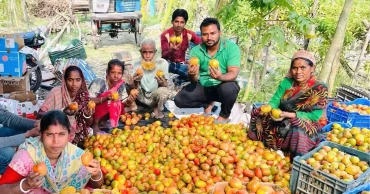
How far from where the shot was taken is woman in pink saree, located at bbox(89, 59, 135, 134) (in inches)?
155

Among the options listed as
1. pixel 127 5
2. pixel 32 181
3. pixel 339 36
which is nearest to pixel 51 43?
pixel 127 5

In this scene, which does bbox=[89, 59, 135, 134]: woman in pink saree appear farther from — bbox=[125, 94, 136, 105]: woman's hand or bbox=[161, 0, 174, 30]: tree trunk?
bbox=[161, 0, 174, 30]: tree trunk

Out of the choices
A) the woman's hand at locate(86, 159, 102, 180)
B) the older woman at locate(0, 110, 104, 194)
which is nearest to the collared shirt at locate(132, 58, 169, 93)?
the older woman at locate(0, 110, 104, 194)

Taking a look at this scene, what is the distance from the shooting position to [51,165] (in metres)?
2.48

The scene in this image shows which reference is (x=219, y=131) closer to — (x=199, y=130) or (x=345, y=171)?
(x=199, y=130)

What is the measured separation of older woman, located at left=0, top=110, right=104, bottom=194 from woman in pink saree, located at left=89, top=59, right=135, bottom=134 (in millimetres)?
1339

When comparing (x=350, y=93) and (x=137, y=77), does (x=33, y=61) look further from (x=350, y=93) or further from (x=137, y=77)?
(x=350, y=93)

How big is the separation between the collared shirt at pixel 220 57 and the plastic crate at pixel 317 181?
1608 mm

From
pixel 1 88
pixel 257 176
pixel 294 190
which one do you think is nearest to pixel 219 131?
pixel 257 176

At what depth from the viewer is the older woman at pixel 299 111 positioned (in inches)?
130

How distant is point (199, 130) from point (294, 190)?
1269 mm

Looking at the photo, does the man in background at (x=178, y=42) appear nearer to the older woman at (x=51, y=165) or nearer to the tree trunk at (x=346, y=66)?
the older woman at (x=51, y=165)

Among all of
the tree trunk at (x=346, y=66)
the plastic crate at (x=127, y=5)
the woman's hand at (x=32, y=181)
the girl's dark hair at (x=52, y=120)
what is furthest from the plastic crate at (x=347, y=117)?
the plastic crate at (x=127, y=5)

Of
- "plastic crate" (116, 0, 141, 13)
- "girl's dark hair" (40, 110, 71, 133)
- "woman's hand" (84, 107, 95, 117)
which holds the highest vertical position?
"plastic crate" (116, 0, 141, 13)
